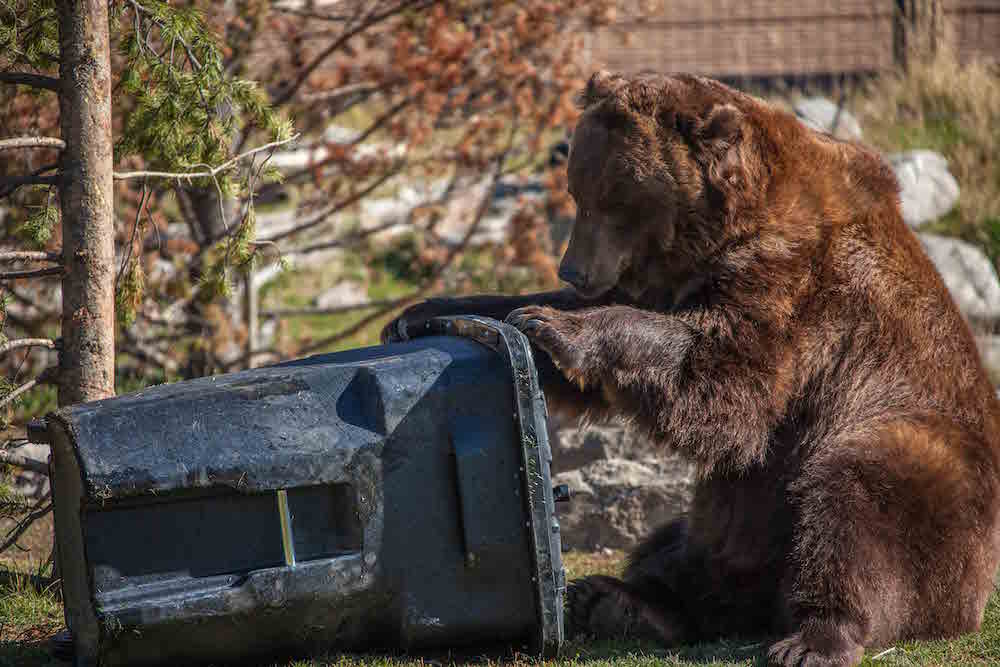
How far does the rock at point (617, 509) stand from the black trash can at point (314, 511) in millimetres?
2294

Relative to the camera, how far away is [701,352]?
12.0 feet

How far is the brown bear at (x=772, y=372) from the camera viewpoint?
11.8 ft

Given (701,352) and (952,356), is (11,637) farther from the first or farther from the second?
(952,356)

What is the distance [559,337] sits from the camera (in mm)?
3531

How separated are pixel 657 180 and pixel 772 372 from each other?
77 centimetres

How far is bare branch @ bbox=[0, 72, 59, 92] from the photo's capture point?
4004 millimetres

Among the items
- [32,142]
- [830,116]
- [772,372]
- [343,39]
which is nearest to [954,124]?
[830,116]

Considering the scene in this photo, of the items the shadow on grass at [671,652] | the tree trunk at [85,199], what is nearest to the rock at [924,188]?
the shadow on grass at [671,652]

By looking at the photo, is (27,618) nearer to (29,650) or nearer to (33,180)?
(29,650)

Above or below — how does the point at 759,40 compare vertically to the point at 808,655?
above

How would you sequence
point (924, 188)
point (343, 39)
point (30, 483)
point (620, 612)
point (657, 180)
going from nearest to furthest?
point (620, 612), point (657, 180), point (30, 483), point (343, 39), point (924, 188)

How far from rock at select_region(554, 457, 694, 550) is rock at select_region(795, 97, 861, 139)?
6.42m

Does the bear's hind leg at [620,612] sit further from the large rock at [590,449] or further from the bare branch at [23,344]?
the large rock at [590,449]

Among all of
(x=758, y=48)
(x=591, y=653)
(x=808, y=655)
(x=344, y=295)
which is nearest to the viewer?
(x=808, y=655)
